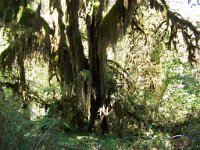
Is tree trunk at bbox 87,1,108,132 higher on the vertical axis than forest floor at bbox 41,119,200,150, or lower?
higher

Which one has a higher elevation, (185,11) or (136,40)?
(185,11)

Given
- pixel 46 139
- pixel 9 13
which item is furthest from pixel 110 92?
pixel 46 139

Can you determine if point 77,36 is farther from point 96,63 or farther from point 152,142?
point 152,142

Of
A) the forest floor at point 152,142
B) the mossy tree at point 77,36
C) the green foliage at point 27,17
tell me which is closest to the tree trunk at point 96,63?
the mossy tree at point 77,36

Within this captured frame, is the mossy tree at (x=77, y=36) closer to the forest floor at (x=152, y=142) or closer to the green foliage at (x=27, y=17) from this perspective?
the green foliage at (x=27, y=17)

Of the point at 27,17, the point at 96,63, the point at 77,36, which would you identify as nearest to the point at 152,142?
the point at 96,63

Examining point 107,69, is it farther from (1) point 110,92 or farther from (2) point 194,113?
(2) point 194,113

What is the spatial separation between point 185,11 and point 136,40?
589 centimetres

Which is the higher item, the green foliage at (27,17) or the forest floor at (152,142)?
the green foliage at (27,17)

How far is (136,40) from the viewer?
491 inches

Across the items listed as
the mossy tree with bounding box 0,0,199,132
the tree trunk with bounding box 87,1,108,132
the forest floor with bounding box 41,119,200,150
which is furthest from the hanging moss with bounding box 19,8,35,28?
the forest floor with bounding box 41,119,200,150

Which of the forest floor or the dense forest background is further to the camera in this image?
the dense forest background

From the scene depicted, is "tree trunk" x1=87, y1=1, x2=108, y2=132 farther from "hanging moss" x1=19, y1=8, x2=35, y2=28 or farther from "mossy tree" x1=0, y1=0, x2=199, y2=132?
"hanging moss" x1=19, y1=8, x2=35, y2=28

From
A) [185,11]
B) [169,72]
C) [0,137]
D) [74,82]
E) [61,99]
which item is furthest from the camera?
[185,11]
